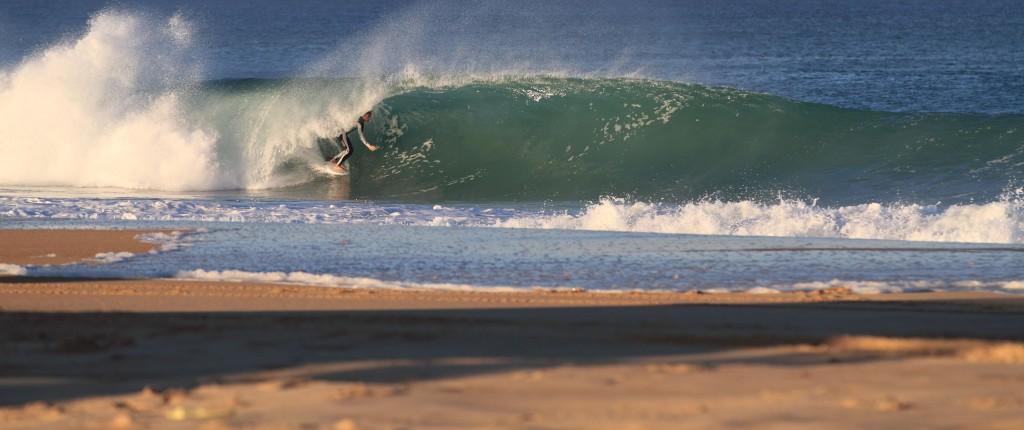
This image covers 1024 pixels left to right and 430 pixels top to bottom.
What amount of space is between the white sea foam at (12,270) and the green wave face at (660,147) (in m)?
7.85

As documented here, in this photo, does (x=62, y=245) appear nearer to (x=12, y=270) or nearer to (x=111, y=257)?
(x=111, y=257)

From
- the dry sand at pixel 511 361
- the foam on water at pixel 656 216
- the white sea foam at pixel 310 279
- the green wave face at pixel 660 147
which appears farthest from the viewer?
the green wave face at pixel 660 147

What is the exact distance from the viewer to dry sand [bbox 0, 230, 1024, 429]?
5.05m

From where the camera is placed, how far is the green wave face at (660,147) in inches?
713

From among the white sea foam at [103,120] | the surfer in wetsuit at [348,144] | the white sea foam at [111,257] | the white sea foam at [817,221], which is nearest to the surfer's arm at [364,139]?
the surfer in wetsuit at [348,144]

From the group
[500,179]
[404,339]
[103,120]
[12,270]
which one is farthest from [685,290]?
[103,120]

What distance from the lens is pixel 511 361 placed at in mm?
6117

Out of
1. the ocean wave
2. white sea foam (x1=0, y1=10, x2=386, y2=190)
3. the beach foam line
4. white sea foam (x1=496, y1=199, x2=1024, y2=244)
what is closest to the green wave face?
the ocean wave

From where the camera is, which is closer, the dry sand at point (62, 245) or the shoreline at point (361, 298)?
the shoreline at point (361, 298)

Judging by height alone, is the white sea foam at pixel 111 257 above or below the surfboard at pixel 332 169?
below

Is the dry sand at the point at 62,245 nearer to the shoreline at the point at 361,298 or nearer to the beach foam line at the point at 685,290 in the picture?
the shoreline at the point at 361,298

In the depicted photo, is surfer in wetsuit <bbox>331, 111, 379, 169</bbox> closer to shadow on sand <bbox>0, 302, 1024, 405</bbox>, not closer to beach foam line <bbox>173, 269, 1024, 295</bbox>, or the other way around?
beach foam line <bbox>173, 269, 1024, 295</bbox>

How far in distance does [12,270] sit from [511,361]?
5.56m

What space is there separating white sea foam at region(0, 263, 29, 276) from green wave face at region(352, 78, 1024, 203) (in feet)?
25.7
